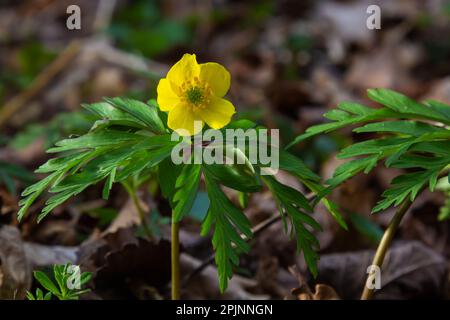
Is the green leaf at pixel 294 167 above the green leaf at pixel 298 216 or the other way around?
above

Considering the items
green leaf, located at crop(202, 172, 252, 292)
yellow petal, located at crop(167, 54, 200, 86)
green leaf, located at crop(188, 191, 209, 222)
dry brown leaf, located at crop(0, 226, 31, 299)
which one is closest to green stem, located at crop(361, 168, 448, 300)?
green leaf, located at crop(202, 172, 252, 292)

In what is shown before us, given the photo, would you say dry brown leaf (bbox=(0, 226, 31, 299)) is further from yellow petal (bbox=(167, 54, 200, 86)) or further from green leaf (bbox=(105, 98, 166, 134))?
yellow petal (bbox=(167, 54, 200, 86))

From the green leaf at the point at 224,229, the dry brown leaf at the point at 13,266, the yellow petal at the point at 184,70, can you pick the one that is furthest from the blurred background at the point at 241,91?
the yellow petal at the point at 184,70

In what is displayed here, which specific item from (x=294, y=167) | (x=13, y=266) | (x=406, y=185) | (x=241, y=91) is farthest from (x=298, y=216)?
(x=241, y=91)

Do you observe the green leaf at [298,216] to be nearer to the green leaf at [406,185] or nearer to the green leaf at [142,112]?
the green leaf at [406,185]

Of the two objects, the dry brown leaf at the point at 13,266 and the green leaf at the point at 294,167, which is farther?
the dry brown leaf at the point at 13,266

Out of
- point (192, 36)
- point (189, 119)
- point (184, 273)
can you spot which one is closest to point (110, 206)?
point (184, 273)
